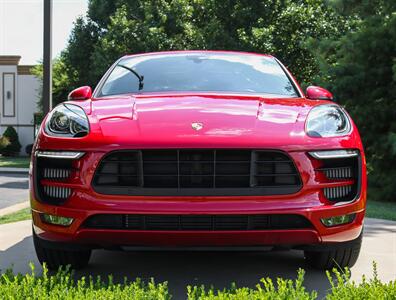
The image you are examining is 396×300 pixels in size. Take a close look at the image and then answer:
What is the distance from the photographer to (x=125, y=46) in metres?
28.5

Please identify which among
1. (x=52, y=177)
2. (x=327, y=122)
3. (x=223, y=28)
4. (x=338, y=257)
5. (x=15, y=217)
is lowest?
(x=15, y=217)

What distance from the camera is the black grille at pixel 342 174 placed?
357 centimetres

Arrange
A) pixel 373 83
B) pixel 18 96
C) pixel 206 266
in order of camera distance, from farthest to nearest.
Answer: pixel 18 96
pixel 373 83
pixel 206 266

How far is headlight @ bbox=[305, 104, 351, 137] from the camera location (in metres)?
3.69

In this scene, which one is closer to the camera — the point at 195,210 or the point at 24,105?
the point at 195,210

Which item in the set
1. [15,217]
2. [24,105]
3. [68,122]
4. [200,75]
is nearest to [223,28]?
[15,217]

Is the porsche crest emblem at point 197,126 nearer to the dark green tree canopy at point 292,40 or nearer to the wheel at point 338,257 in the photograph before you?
the wheel at point 338,257

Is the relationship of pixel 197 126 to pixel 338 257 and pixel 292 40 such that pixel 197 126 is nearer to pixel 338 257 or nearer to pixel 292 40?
pixel 338 257

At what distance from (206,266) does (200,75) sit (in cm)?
149

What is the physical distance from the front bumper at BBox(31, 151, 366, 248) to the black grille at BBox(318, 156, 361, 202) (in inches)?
2.4

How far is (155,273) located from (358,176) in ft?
4.99

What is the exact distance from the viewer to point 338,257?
4.04 meters

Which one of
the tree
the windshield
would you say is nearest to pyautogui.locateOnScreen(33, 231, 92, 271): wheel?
the windshield

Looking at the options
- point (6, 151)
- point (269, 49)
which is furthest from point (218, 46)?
point (6, 151)
